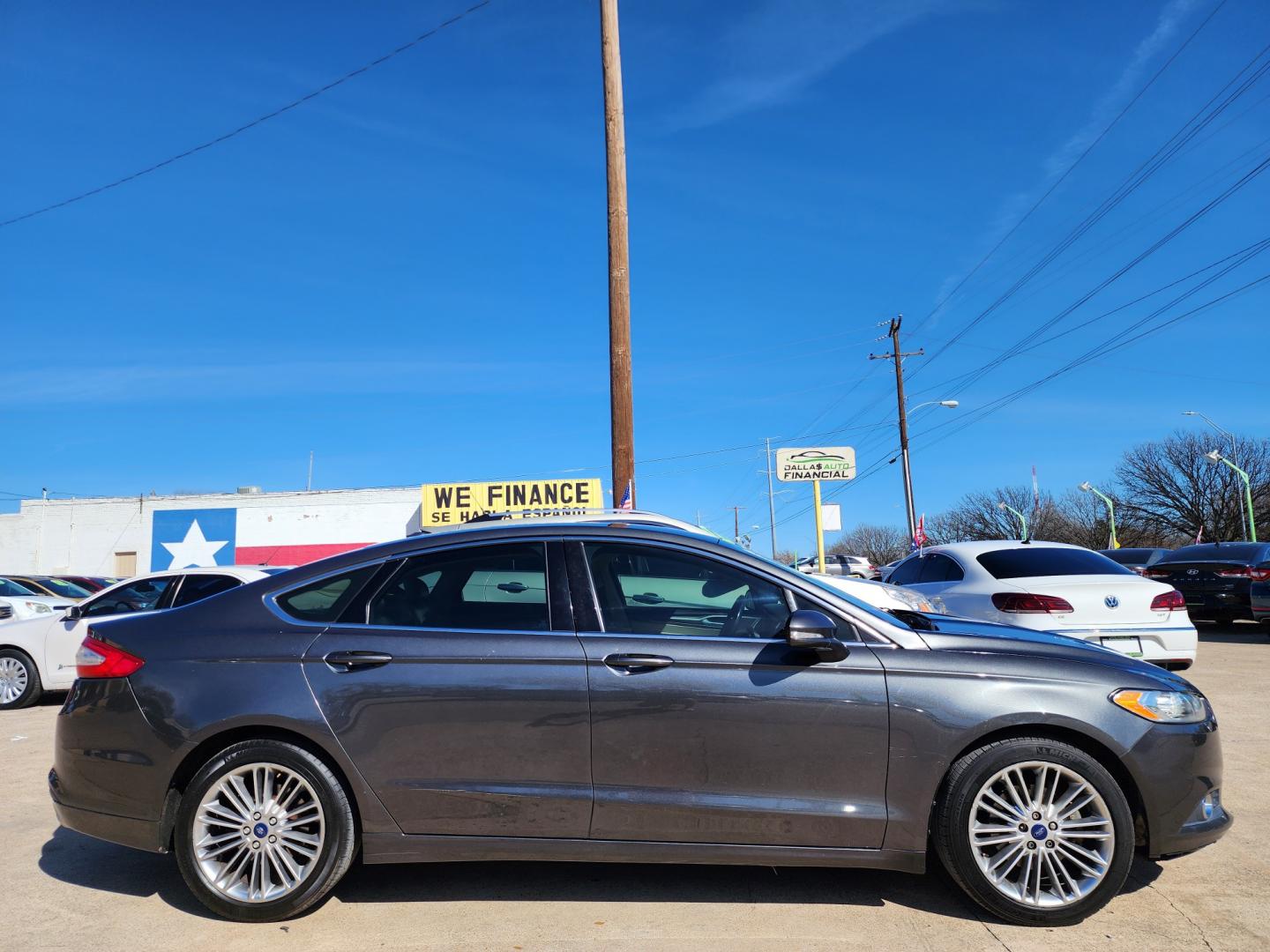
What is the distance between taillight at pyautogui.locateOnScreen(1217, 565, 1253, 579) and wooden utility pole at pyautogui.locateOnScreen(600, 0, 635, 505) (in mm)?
10507

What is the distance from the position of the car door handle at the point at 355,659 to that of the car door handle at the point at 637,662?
3.07 feet

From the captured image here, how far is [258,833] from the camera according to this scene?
12.2 feet

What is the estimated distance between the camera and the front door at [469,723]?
3.64 m

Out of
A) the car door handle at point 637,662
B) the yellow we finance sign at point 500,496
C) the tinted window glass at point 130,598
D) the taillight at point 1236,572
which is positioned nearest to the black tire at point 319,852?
the car door handle at point 637,662

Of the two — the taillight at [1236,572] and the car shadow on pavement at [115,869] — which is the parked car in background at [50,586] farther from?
the taillight at [1236,572]

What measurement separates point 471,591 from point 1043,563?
21.5 feet

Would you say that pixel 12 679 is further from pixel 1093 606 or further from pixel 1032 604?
pixel 1093 606

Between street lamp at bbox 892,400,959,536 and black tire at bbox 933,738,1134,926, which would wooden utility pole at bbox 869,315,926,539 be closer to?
street lamp at bbox 892,400,959,536

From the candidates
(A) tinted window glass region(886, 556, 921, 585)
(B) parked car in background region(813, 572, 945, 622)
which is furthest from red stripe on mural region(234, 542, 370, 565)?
(B) parked car in background region(813, 572, 945, 622)

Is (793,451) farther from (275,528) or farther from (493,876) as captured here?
(493,876)

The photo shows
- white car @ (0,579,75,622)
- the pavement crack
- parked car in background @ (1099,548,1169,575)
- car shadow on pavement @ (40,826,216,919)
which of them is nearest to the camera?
the pavement crack

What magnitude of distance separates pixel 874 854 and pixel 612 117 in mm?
9719

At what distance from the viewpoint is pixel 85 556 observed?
3900 cm

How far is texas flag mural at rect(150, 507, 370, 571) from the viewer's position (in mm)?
37281
